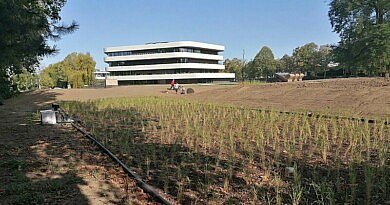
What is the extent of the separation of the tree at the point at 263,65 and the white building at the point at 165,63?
8.83 meters

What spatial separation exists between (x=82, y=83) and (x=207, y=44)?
31.0m

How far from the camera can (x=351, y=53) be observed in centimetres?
2897

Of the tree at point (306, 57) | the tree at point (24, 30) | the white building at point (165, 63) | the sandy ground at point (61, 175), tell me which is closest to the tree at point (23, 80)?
the tree at point (24, 30)

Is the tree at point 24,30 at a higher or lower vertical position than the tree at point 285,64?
lower

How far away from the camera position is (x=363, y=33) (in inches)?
1083

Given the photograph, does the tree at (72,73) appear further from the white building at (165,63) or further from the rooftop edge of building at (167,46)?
the rooftop edge of building at (167,46)

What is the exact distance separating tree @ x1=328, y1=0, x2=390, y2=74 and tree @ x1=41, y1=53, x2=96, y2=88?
141 ft

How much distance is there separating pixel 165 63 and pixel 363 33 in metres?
50.4

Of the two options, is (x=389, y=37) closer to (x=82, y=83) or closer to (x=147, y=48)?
(x=82, y=83)

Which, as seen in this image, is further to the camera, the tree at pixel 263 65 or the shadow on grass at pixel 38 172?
the tree at pixel 263 65

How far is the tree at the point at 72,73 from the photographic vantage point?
58.6 metres

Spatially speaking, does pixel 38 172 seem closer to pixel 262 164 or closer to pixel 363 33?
pixel 262 164

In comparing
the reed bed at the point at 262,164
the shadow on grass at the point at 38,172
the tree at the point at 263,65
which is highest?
the tree at the point at 263,65

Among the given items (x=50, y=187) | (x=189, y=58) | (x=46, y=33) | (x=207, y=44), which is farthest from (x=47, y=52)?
(x=207, y=44)
